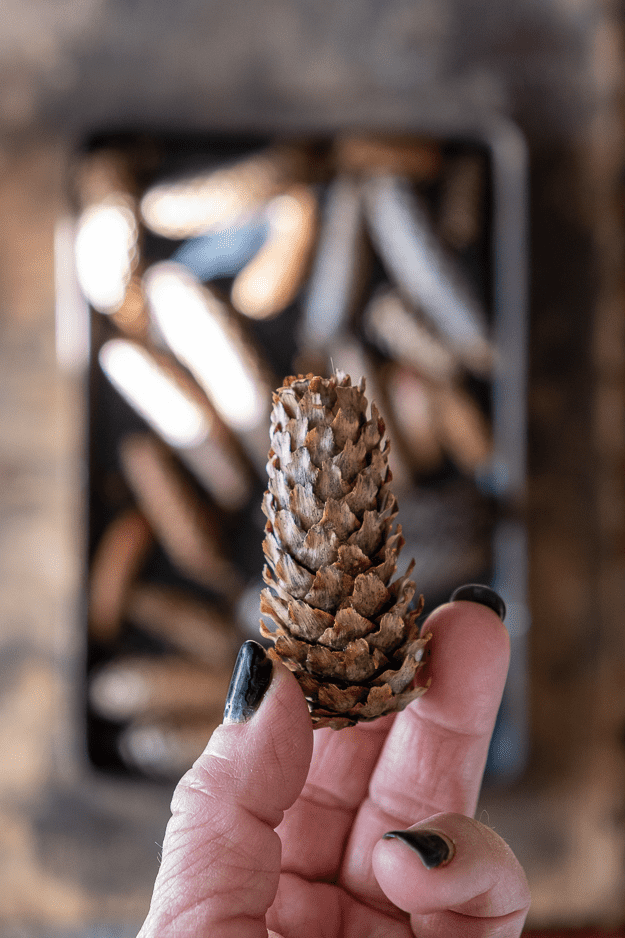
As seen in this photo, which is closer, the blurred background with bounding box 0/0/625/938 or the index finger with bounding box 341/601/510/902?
the index finger with bounding box 341/601/510/902

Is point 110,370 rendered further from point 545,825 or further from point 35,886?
point 545,825

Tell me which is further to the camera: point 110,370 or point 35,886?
point 35,886

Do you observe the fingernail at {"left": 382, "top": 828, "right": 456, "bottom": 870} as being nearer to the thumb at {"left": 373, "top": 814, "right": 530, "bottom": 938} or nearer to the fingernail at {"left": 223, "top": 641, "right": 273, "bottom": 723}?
the thumb at {"left": 373, "top": 814, "right": 530, "bottom": 938}

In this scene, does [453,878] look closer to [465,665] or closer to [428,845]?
[428,845]

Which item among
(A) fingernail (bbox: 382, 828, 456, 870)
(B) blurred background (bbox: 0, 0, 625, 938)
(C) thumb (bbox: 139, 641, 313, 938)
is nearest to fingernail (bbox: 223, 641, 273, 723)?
(C) thumb (bbox: 139, 641, 313, 938)

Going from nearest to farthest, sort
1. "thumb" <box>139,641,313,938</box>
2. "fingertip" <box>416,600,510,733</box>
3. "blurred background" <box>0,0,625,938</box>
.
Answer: "thumb" <box>139,641,313,938</box> → "fingertip" <box>416,600,510,733</box> → "blurred background" <box>0,0,625,938</box>

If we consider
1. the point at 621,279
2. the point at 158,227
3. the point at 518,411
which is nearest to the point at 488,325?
the point at 518,411

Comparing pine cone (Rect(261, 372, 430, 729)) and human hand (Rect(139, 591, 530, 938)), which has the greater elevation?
pine cone (Rect(261, 372, 430, 729))
